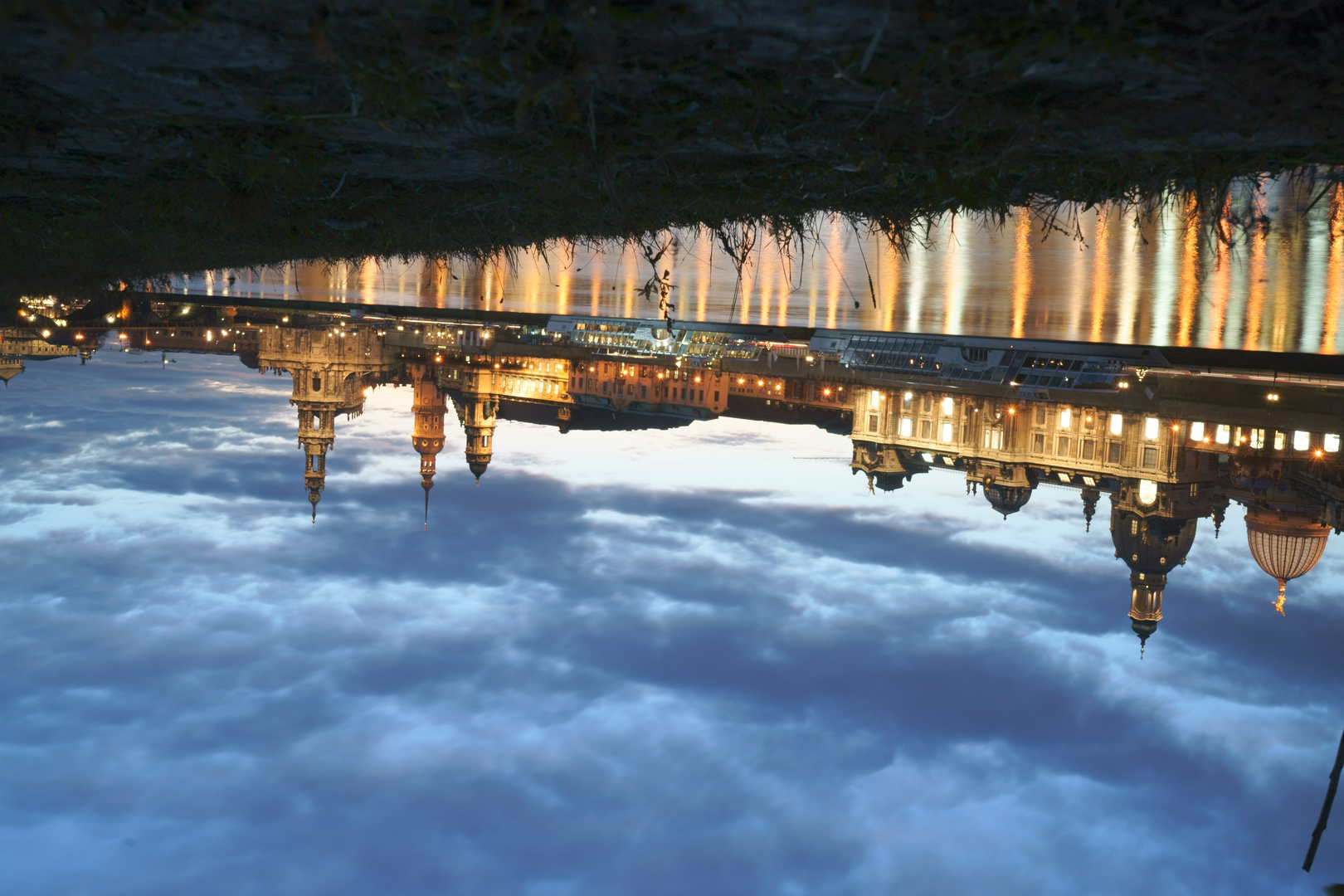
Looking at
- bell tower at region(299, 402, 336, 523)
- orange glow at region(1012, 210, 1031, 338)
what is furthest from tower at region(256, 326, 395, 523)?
orange glow at region(1012, 210, 1031, 338)

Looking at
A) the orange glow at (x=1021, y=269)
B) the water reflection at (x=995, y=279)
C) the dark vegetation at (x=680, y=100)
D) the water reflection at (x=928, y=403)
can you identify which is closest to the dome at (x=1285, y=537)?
the water reflection at (x=928, y=403)

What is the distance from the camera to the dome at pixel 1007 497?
20109 mm

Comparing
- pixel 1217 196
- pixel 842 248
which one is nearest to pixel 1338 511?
pixel 842 248

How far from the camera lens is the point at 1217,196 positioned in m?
3.25

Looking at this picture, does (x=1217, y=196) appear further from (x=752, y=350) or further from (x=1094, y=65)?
(x=752, y=350)

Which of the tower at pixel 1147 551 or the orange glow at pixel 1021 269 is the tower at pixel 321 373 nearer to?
the orange glow at pixel 1021 269

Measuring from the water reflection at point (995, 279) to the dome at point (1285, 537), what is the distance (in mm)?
4234

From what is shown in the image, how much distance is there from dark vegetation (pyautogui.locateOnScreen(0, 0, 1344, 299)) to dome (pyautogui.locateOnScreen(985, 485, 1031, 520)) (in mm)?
16831

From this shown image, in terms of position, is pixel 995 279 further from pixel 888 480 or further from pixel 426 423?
pixel 426 423

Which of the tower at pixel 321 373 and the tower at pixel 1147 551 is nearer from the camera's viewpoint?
the tower at pixel 1147 551

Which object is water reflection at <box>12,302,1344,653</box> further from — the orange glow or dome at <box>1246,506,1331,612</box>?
the orange glow

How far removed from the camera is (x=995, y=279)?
13.7 metres

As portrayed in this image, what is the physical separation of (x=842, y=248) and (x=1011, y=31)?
1038 cm

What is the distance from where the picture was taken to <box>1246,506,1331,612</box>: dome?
20.6m
